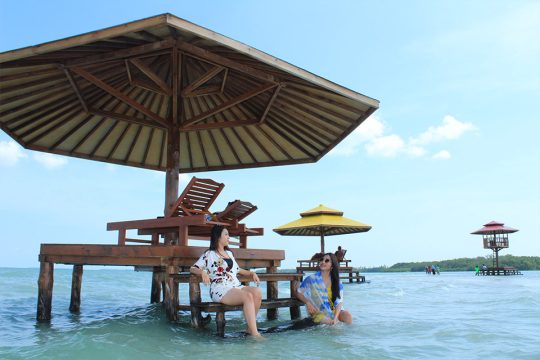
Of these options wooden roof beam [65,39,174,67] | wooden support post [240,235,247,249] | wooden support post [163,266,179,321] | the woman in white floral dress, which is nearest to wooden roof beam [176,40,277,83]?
wooden roof beam [65,39,174,67]

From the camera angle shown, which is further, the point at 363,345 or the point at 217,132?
the point at 217,132

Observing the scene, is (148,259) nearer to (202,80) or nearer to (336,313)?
(336,313)

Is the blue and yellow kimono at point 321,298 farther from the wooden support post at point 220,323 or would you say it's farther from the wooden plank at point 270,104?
the wooden plank at point 270,104

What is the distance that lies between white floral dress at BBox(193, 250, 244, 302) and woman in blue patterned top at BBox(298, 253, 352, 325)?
1432mm

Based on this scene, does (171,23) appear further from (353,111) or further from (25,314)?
(25,314)

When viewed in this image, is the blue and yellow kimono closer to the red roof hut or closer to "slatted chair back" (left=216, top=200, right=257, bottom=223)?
"slatted chair back" (left=216, top=200, right=257, bottom=223)

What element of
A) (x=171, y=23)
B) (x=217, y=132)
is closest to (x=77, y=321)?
(x=217, y=132)

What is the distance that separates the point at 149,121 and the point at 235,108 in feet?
6.01

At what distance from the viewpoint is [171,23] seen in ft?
17.4

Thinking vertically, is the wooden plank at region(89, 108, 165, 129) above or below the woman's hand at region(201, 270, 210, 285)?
above

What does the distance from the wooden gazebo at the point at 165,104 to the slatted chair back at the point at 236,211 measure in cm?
85

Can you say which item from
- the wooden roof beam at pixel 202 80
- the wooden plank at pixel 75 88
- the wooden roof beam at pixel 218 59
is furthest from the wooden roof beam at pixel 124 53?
the wooden roof beam at pixel 202 80

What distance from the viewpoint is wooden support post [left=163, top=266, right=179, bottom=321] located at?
645 centimetres

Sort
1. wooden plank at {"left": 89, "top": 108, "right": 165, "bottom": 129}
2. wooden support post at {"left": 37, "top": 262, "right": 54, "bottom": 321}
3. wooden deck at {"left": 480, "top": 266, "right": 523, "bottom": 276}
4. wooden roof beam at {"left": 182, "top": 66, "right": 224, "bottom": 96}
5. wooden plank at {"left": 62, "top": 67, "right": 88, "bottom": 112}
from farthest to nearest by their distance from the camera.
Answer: wooden deck at {"left": 480, "top": 266, "right": 523, "bottom": 276}, wooden plank at {"left": 89, "top": 108, "right": 165, "bottom": 129}, wooden support post at {"left": 37, "top": 262, "right": 54, "bottom": 321}, wooden plank at {"left": 62, "top": 67, "right": 88, "bottom": 112}, wooden roof beam at {"left": 182, "top": 66, "right": 224, "bottom": 96}
